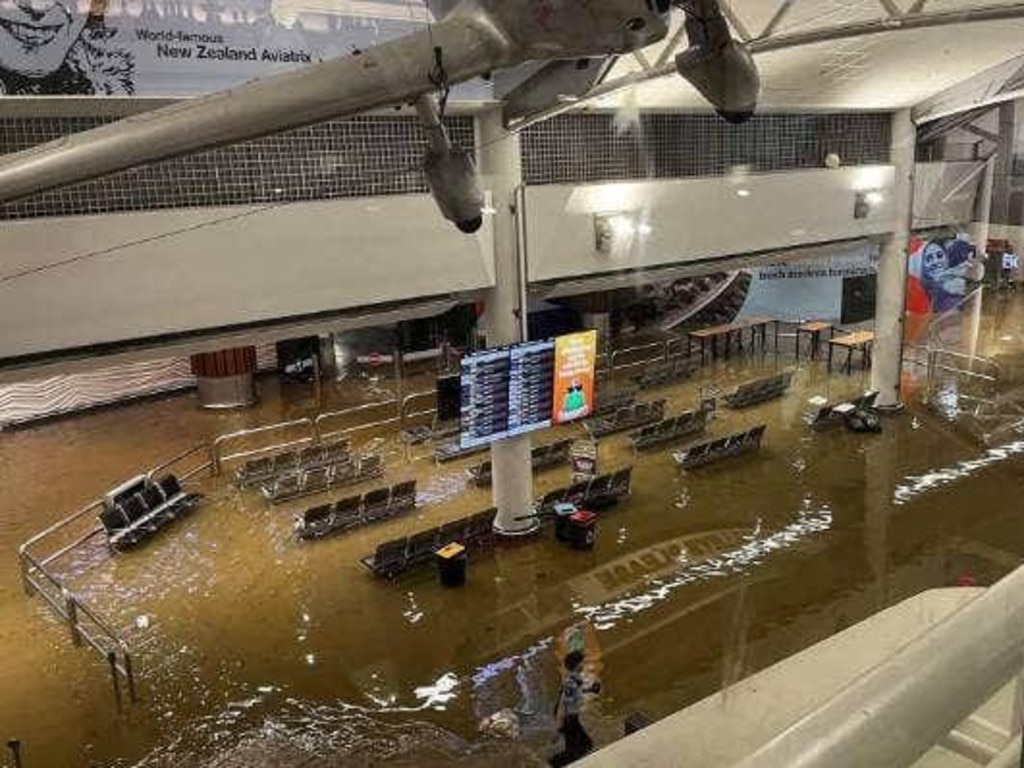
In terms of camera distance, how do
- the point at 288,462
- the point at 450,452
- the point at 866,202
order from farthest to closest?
the point at 866,202
the point at 450,452
the point at 288,462

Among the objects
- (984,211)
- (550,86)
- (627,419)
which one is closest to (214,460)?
(627,419)

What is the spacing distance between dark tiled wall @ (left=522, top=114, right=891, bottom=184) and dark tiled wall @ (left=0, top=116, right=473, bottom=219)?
119 centimetres

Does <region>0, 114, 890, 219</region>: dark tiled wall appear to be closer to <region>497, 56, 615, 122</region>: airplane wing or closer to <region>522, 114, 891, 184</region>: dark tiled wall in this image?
<region>522, 114, 891, 184</region>: dark tiled wall

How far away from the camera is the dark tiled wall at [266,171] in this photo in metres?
5.88

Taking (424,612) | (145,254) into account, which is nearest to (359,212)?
(145,254)

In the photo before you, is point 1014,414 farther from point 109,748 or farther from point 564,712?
point 109,748

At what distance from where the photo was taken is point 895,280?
12445 millimetres

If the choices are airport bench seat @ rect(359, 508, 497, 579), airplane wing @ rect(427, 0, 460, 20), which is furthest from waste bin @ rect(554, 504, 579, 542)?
airplane wing @ rect(427, 0, 460, 20)

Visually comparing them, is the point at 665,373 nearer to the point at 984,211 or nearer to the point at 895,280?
the point at 895,280

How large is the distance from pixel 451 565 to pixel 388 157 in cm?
363

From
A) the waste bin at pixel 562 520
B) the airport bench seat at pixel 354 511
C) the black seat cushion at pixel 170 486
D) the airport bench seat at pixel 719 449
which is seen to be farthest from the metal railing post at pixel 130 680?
the airport bench seat at pixel 719 449

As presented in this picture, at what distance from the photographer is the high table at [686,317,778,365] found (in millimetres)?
15984

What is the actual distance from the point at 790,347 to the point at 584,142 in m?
8.44

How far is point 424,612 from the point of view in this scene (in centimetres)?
750
